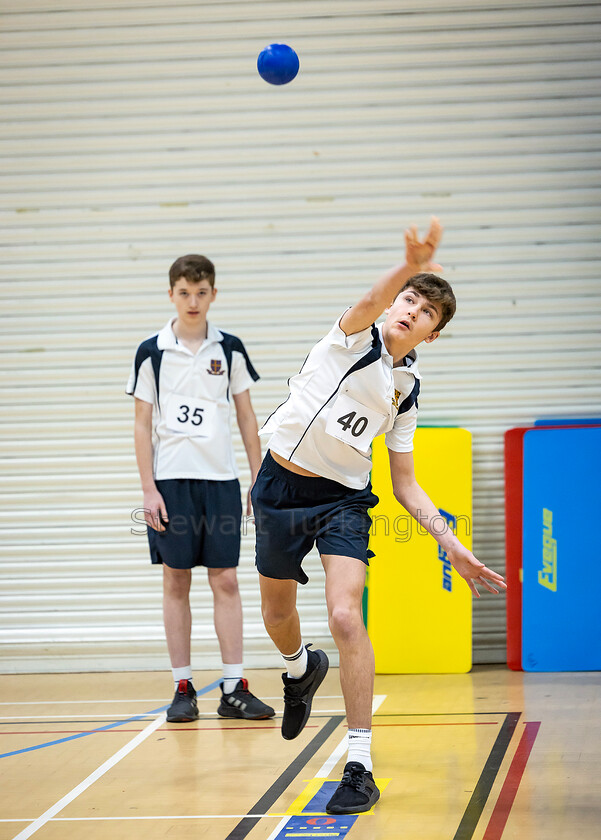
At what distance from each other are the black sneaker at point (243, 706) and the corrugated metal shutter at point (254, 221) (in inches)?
46.1

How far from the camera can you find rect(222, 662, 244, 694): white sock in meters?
4.54

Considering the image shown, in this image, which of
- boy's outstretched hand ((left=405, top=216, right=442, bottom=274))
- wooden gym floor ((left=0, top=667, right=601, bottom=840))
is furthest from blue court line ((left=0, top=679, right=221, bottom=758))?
boy's outstretched hand ((left=405, top=216, right=442, bottom=274))

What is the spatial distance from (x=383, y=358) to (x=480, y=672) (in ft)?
8.99

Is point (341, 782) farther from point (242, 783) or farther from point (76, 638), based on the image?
point (76, 638)

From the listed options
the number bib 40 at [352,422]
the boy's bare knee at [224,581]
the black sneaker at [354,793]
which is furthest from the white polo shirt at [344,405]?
the boy's bare knee at [224,581]

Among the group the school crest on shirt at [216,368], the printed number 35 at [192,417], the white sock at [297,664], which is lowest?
the white sock at [297,664]

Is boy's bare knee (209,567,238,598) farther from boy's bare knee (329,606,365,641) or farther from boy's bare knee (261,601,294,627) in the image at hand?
boy's bare knee (329,606,365,641)

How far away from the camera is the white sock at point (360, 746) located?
→ 10.3ft

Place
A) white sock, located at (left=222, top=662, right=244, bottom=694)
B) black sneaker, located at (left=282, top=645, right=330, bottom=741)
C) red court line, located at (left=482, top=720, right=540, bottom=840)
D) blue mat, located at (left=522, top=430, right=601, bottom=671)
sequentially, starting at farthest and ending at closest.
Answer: blue mat, located at (left=522, top=430, right=601, bottom=671) → white sock, located at (left=222, top=662, right=244, bottom=694) → black sneaker, located at (left=282, top=645, right=330, bottom=741) → red court line, located at (left=482, top=720, right=540, bottom=840)

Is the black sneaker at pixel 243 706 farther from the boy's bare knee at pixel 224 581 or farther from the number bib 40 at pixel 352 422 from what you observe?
the number bib 40 at pixel 352 422

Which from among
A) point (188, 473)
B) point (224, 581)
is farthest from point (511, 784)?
point (188, 473)

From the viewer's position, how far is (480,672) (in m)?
5.40

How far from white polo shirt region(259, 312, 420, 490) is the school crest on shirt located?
1229 millimetres

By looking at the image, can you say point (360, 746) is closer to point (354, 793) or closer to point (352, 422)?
point (354, 793)
